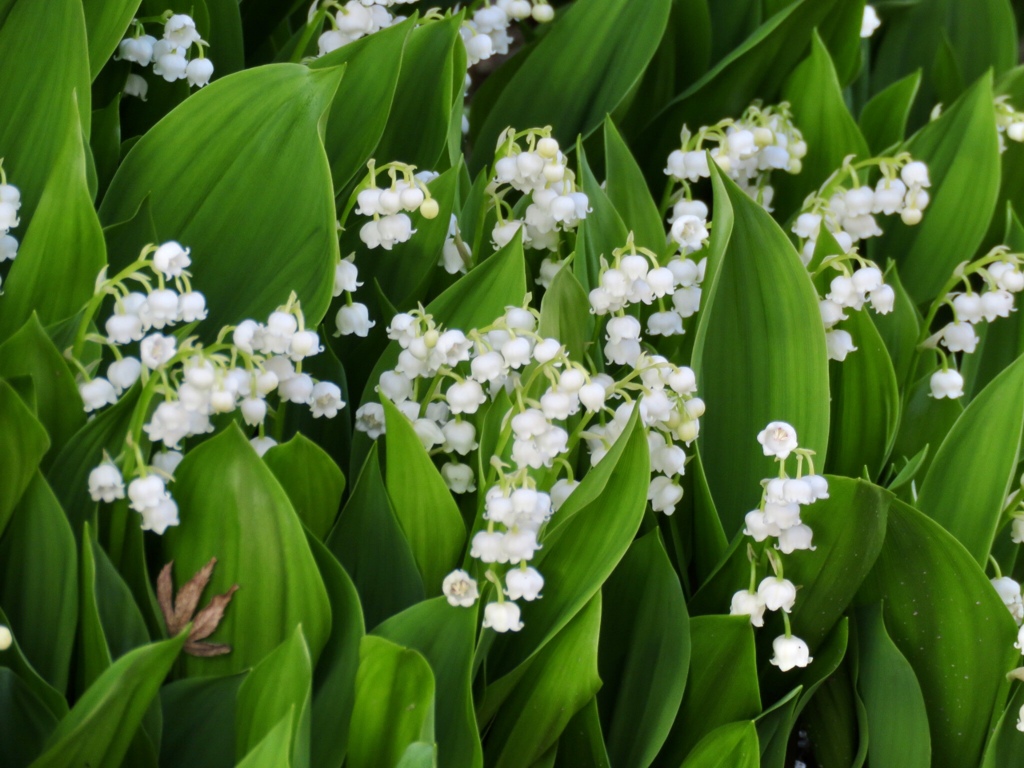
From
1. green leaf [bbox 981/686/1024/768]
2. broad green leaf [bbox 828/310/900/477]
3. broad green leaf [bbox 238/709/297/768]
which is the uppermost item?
broad green leaf [bbox 238/709/297/768]

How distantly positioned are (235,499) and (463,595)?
16cm

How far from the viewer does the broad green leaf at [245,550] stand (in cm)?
69

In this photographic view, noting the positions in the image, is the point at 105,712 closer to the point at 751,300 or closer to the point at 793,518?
the point at 793,518

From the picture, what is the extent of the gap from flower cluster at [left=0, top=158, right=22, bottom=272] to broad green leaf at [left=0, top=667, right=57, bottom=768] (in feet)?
1.01

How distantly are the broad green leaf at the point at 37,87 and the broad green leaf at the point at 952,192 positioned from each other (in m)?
0.89

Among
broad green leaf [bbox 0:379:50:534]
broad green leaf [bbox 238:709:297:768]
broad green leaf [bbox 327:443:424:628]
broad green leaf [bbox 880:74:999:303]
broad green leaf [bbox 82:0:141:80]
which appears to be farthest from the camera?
broad green leaf [bbox 880:74:999:303]

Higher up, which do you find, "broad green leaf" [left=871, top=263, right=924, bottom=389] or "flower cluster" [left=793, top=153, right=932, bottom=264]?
"flower cluster" [left=793, top=153, right=932, bottom=264]

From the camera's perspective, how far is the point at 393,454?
2.48 feet

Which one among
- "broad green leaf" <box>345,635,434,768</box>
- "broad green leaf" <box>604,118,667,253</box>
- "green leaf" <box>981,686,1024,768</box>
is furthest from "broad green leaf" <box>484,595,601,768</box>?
"broad green leaf" <box>604,118,667,253</box>

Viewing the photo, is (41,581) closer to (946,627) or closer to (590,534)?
(590,534)

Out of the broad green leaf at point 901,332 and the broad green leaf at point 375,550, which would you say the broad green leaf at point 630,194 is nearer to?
the broad green leaf at point 901,332

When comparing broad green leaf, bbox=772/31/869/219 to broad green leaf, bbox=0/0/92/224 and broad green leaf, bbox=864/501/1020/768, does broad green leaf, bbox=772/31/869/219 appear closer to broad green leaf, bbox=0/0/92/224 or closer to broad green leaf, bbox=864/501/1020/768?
broad green leaf, bbox=864/501/1020/768

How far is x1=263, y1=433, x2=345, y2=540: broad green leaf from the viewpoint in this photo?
2.41 feet

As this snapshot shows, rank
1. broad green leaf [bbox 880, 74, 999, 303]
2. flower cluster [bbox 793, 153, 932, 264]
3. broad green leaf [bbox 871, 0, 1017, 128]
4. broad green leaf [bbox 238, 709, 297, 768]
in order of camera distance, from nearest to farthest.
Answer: broad green leaf [bbox 238, 709, 297, 768]
flower cluster [bbox 793, 153, 932, 264]
broad green leaf [bbox 880, 74, 999, 303]
broad green leaf [bbox 871, 0, 1017, 128]
